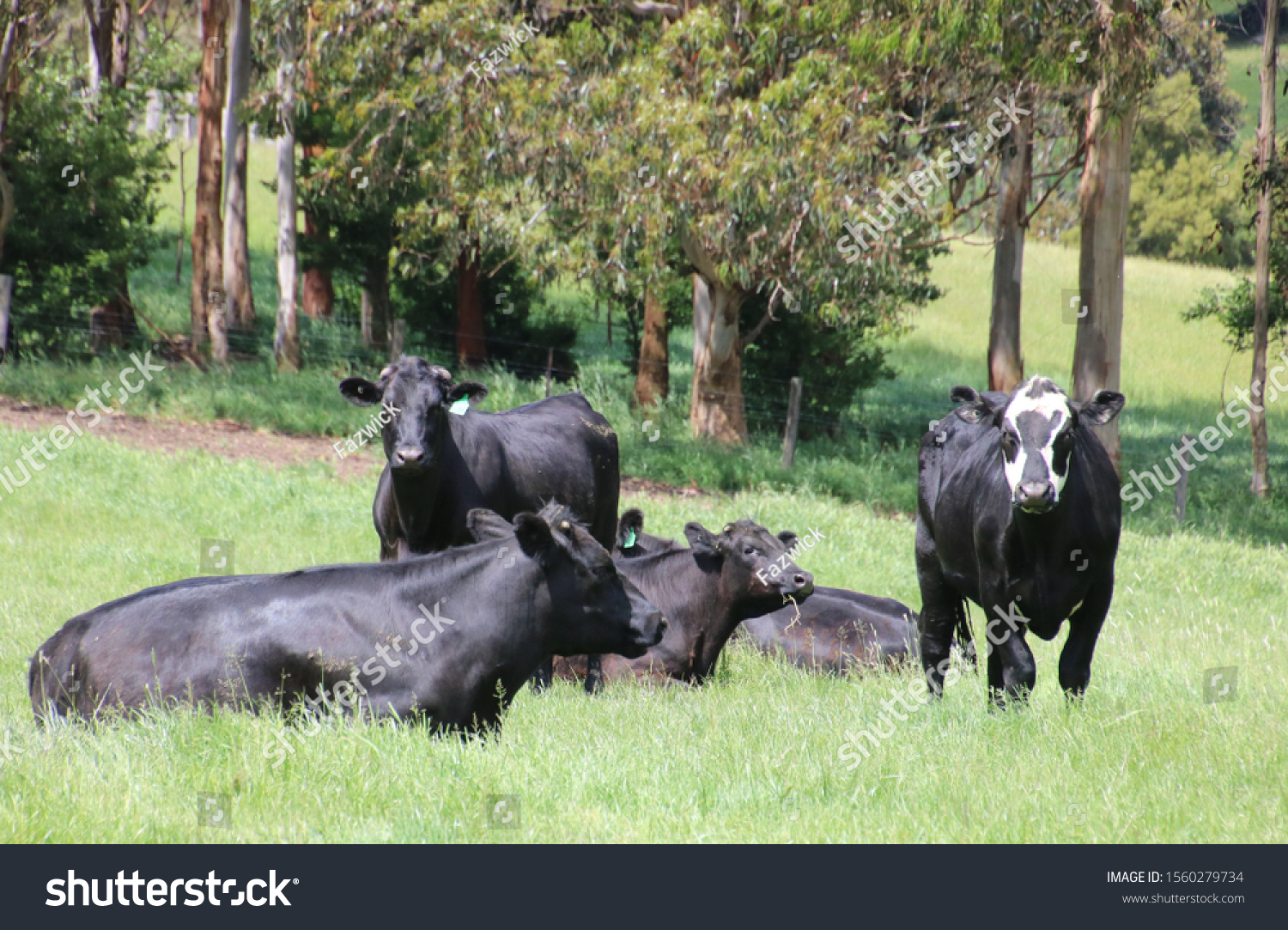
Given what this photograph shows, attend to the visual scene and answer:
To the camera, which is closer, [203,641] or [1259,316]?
[203,641]

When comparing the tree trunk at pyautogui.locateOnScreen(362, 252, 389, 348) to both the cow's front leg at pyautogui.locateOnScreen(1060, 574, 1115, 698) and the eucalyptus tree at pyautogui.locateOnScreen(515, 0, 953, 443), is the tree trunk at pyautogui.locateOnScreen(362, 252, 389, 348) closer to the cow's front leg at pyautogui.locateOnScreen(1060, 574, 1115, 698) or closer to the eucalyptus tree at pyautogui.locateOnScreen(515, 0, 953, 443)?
the eucalyptus tree at pyautogui.locateOnScreen(515, 0, 953, 443)

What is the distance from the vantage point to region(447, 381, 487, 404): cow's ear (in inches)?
371

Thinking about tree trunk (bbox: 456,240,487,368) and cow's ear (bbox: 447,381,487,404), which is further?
tree trunk (bbox: 456,240,487,368)

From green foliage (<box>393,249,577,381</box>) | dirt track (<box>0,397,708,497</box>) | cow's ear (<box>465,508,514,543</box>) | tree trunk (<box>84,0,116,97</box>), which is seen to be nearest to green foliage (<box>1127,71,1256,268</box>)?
green foliage (<box>393,249,577,381</box>)

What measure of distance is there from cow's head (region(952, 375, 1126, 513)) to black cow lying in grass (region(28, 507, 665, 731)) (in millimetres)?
1964

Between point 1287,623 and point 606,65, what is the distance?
539 inches

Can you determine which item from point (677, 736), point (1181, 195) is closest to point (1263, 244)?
point (677, 736)

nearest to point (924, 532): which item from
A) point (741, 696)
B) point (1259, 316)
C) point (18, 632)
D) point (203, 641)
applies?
point (741, 696)

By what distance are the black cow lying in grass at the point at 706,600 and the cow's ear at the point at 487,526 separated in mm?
2397

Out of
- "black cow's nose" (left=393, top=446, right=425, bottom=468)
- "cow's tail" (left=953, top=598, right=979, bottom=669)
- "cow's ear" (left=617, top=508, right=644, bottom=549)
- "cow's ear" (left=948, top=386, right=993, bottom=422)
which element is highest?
"cow's ear" (left=948, top=386, right=993, bottom=422)

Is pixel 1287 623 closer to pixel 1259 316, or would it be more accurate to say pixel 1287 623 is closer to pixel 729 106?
pixel 729 106

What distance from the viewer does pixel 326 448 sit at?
1856 cm

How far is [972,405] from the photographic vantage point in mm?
7688

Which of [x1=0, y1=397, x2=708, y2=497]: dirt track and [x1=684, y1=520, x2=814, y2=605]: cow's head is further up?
[x1=684, y1=520, x2=814, y2=605]: cow's head
